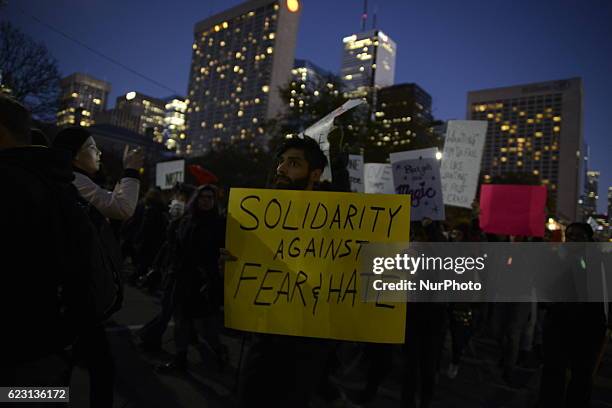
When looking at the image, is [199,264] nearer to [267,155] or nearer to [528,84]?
[267,155]

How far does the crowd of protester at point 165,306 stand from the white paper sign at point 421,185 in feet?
0.60

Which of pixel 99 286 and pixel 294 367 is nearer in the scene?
pixel 99 286

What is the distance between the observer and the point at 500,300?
208 inches

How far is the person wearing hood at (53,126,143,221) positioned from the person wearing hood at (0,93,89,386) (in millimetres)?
1095

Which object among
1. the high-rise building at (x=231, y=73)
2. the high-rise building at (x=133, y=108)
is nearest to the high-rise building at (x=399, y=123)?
the high-rise building at (x=133, y=108)

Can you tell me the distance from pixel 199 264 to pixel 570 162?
109m

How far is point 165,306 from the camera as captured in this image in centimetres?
444

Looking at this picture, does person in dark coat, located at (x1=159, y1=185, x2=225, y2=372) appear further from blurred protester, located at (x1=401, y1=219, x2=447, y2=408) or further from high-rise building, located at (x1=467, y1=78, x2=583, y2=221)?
high-rise building, located at (x1=467, y1=78, x2=583, y2=221)

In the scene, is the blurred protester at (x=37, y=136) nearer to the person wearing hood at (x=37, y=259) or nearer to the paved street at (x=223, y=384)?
the person wearing hood at (x=37, y=259)

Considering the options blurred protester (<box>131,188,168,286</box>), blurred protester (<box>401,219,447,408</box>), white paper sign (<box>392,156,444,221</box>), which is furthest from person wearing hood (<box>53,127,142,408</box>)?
blurred protester (<box>131,188,168,286</box>)

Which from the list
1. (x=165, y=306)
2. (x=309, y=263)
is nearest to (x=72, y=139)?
(x=309, y=263)

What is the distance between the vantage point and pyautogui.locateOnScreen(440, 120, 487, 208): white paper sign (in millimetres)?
6789

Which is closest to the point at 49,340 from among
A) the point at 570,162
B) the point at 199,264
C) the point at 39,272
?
the point at 39,272

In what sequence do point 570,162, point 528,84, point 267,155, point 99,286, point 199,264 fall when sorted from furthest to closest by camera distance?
1. point 528,84
2. point 570,162
3. point 267,155
4. point 199,264
5. point 99,286
